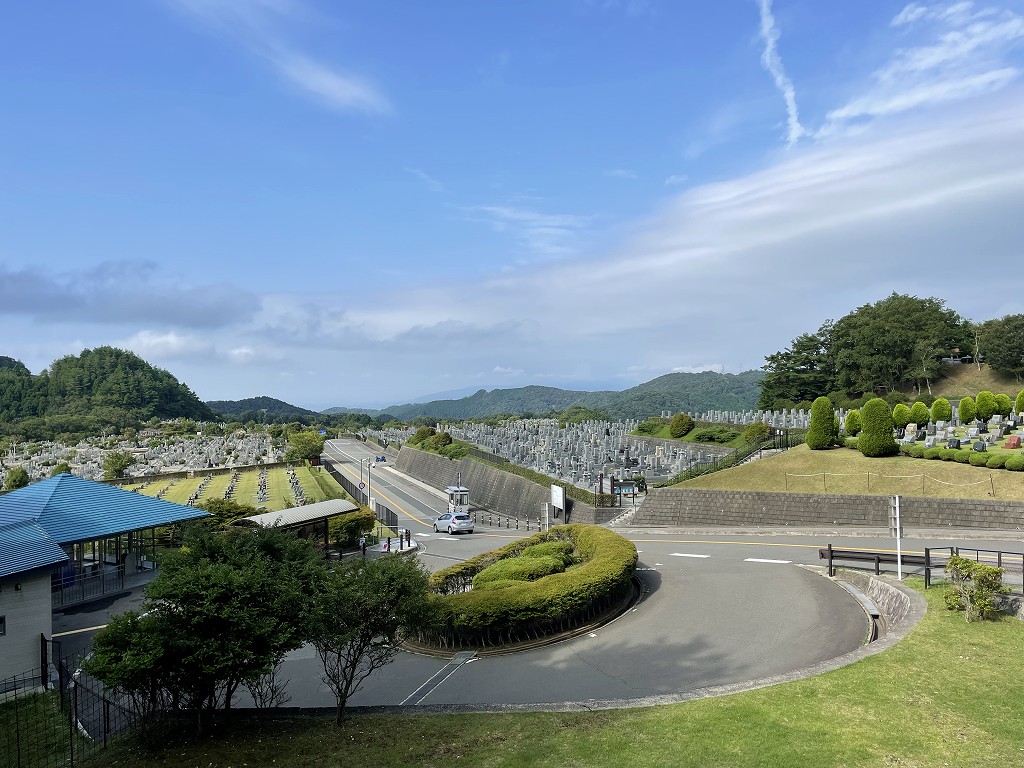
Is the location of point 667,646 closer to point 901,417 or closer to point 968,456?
point 968,456

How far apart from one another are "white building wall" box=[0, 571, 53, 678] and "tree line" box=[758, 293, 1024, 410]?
52575mm

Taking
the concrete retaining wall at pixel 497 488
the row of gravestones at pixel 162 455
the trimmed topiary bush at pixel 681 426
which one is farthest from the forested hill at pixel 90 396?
the trimmed topiary bush at pixel 681 426

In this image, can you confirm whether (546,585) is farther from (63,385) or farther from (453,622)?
(63,385)

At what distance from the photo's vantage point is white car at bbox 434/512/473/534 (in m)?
30.1

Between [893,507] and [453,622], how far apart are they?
10.7m

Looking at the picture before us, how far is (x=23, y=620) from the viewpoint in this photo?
37.4 ft

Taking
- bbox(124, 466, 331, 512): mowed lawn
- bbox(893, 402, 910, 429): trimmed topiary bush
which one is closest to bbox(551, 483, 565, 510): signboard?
bbox(124, 466, 331, 512): mowed lawn

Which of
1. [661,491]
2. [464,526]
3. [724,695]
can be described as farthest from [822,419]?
[724,695]

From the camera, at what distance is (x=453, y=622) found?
12906 millimetres

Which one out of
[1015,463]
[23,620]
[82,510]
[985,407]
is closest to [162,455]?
[82,510]

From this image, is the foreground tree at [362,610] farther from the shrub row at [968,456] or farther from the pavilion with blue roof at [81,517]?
the shrub row at [968,456]

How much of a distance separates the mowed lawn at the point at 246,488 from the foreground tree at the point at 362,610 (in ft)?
93.7

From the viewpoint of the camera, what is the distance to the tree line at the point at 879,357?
54.5 metres

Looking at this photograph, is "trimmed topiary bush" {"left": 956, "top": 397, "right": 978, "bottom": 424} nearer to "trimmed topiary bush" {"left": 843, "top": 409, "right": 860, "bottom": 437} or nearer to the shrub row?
"trimmed topiary bush" {"left": 843, "top": 409, "right": 860, "bottom": 437}
